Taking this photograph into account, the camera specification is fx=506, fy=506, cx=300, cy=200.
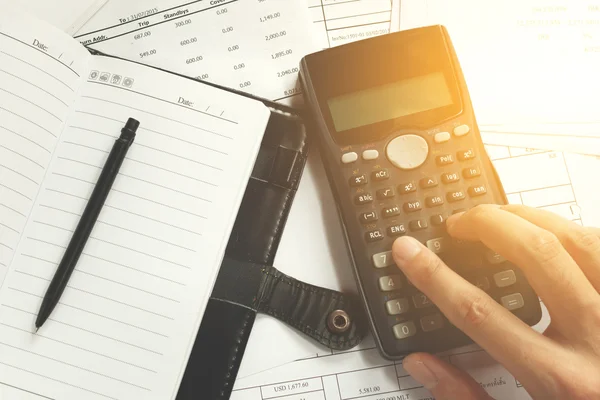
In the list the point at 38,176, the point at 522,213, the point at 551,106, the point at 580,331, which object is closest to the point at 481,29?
the point at 551,106

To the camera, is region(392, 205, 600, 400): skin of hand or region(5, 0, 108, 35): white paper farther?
region(5, 0, 108, 35): white paper

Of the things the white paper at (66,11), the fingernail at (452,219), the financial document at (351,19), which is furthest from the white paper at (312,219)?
the white paper at (66,11)

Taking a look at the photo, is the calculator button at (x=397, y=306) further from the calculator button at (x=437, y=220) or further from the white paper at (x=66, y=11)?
the white paper at (x=66, y=11)

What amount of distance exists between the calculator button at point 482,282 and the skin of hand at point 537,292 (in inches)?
1.4

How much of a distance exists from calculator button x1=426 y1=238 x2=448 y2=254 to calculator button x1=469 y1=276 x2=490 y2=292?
0.04m

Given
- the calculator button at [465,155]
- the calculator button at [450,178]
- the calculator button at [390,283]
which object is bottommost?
the calculator button at [390,283]

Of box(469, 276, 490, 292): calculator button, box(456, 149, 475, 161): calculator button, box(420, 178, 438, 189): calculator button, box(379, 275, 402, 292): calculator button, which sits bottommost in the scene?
box(379, 275, 402, 292): calculator button

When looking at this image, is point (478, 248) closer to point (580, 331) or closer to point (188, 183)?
point (580, 331)

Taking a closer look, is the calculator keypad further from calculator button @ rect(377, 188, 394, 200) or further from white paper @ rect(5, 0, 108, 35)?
white paper @ rect(5, 0, 108, 35)

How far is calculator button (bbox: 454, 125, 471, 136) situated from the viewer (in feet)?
1.51

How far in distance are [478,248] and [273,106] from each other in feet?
0.75

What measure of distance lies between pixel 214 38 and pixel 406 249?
29 cm

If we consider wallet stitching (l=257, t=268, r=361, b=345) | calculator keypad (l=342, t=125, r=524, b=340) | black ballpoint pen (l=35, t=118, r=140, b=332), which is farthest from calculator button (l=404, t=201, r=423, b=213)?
black ballpoint pen (l=35, t=118, r=140, b=332)

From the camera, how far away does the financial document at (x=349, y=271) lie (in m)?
0.47
